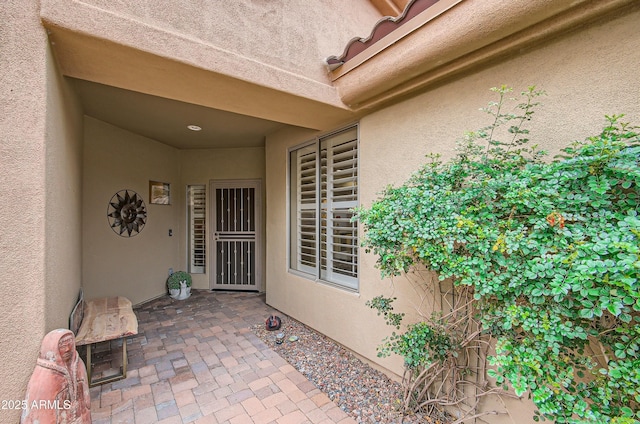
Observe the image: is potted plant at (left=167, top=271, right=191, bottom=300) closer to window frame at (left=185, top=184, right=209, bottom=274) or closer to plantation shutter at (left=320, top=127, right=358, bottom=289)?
window frame at (left=185, top=184, right=209, bottom=274)

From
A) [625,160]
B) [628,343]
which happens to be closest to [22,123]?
[625,160]

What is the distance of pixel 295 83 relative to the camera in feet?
9.18

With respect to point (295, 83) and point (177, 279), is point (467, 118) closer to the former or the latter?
point (295, 83)

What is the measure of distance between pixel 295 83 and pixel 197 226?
493cm

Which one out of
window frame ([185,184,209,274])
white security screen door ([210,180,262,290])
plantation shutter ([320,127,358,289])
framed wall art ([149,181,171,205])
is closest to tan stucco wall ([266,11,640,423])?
plantation shutter ([320,127,358,289])

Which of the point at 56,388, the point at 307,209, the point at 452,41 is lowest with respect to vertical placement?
the point at 56,388

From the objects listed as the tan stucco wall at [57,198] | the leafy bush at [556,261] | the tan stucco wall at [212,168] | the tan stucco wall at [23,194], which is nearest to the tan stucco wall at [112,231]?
the tan stucco wall at [212,168]

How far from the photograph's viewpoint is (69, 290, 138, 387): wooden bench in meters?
2.75

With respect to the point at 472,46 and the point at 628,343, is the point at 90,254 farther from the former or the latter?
the point at 628,343

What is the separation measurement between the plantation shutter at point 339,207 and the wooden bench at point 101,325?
8.09ft

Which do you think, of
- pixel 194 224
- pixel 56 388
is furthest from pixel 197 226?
pixel 56 388

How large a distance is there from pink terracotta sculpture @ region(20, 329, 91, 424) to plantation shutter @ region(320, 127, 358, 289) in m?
2.69

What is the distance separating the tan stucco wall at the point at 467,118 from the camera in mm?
1663

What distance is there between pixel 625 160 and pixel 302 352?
3.52m
